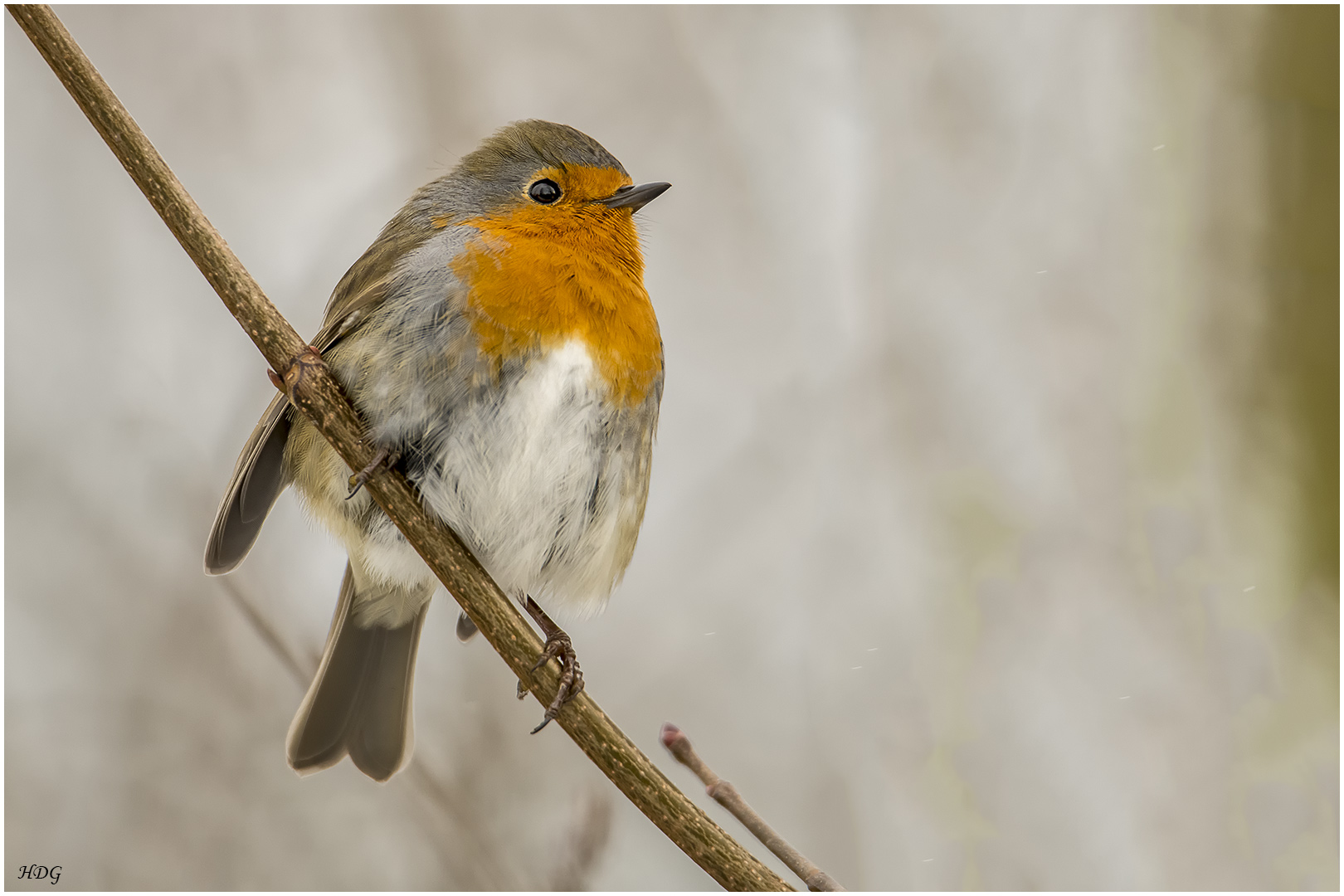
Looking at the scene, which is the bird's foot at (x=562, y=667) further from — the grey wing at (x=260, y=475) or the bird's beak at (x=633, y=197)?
the bird's beak at (x=633, y=197)

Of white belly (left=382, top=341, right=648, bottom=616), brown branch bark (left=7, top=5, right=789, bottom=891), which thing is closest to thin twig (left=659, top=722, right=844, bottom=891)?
brown branch bark (left=7, top=5, right=789, bottom=891)

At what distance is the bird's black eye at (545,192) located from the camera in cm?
251

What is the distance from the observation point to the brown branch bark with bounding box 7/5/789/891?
5.23 feet

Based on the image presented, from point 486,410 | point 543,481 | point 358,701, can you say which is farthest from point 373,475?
point 358,701

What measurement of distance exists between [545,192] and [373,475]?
96cm

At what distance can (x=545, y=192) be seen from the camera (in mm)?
2520

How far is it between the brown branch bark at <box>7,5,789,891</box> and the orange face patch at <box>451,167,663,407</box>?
1.35 feet

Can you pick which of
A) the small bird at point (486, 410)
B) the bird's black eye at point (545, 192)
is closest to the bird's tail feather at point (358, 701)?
the small bird at point (486, 410)

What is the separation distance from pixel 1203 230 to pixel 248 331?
401cm

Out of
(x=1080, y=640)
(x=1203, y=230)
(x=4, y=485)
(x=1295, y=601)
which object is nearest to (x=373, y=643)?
(x=4, y=485)

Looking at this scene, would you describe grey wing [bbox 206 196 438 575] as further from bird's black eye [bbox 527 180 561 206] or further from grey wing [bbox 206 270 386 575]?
bird's black eye [bbox 527 180 561 206]

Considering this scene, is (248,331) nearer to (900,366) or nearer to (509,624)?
(509,624)

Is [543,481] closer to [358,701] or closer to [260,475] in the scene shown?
[260,475]

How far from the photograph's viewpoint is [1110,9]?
423 centimetres
